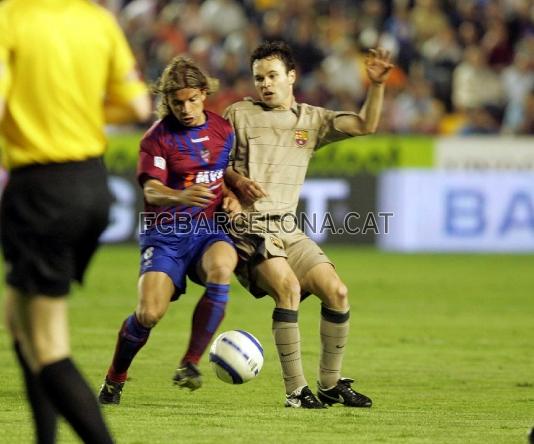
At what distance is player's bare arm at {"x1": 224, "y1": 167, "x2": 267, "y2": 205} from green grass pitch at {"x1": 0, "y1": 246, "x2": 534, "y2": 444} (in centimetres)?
117

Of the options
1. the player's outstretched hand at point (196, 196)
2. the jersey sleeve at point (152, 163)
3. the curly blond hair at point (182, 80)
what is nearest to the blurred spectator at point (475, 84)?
the curly blond hair at point (182, 80)

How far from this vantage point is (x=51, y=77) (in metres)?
4.79

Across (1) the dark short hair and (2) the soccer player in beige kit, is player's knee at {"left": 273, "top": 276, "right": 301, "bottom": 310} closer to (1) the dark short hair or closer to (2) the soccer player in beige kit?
(2) the soccer player in beige kit

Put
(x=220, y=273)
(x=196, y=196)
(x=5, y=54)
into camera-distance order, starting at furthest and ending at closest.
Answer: (x=220, y=273)
(x=196, y=196)
(x=5, y=54)

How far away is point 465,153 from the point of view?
61.9 ft

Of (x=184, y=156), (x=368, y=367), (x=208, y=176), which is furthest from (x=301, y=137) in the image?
(x=368, y=367)

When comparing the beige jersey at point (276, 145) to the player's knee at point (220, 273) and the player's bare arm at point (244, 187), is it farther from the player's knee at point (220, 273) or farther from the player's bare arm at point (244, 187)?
the player's knee at point (220, 273)

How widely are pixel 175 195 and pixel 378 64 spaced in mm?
1353

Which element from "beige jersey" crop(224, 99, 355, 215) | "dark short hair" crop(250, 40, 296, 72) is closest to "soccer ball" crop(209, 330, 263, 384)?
"beige jersey" crop(224, 99, 355, 215)

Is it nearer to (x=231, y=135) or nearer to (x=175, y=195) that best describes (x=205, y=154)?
(x=231, y=135)

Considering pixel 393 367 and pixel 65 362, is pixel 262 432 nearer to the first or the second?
pixel 65 362

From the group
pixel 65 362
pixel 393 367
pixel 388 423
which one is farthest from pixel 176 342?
pixel 65 362

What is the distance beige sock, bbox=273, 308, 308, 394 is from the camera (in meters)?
7.33

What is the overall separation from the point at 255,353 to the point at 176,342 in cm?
328
